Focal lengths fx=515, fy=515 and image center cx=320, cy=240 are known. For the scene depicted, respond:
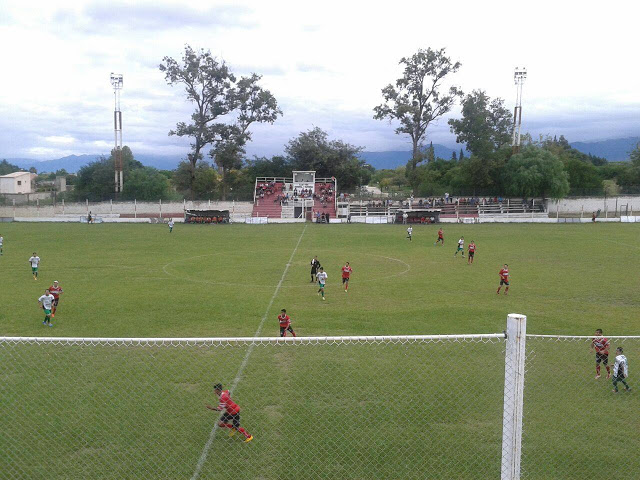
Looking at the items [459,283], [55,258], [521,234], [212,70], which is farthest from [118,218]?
[459,283]

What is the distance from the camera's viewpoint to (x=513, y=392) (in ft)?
17.3

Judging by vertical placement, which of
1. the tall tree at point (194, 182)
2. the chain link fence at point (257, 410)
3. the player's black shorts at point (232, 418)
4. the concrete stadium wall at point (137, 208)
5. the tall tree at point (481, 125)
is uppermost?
the tall tree at point (481, 125)

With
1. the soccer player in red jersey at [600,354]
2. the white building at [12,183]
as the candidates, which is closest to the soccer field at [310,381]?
the soccer player in red jersey at [600,354]

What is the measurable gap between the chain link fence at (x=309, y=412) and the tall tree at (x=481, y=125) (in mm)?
62754

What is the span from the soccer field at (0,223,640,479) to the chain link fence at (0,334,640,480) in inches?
1.5

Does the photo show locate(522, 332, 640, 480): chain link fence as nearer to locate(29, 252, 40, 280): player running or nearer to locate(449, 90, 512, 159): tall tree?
locate(29, 252, 40, 280): player running

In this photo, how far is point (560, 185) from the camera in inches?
2552

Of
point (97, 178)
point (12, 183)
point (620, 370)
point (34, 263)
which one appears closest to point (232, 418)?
point (620, 370)

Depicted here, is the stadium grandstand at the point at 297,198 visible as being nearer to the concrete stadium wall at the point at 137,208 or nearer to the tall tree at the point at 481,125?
the concrete stadium wall at the point at 137,208

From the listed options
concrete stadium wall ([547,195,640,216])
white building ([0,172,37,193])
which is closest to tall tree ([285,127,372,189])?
Answer: concrete stadium wall ([547,195,640,216])

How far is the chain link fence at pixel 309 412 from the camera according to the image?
804cm

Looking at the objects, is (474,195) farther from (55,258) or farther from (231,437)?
(231,437)

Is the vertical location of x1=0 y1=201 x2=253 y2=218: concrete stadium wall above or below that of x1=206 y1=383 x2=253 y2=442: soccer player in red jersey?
above

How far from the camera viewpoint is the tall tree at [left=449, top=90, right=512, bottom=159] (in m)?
72.2
